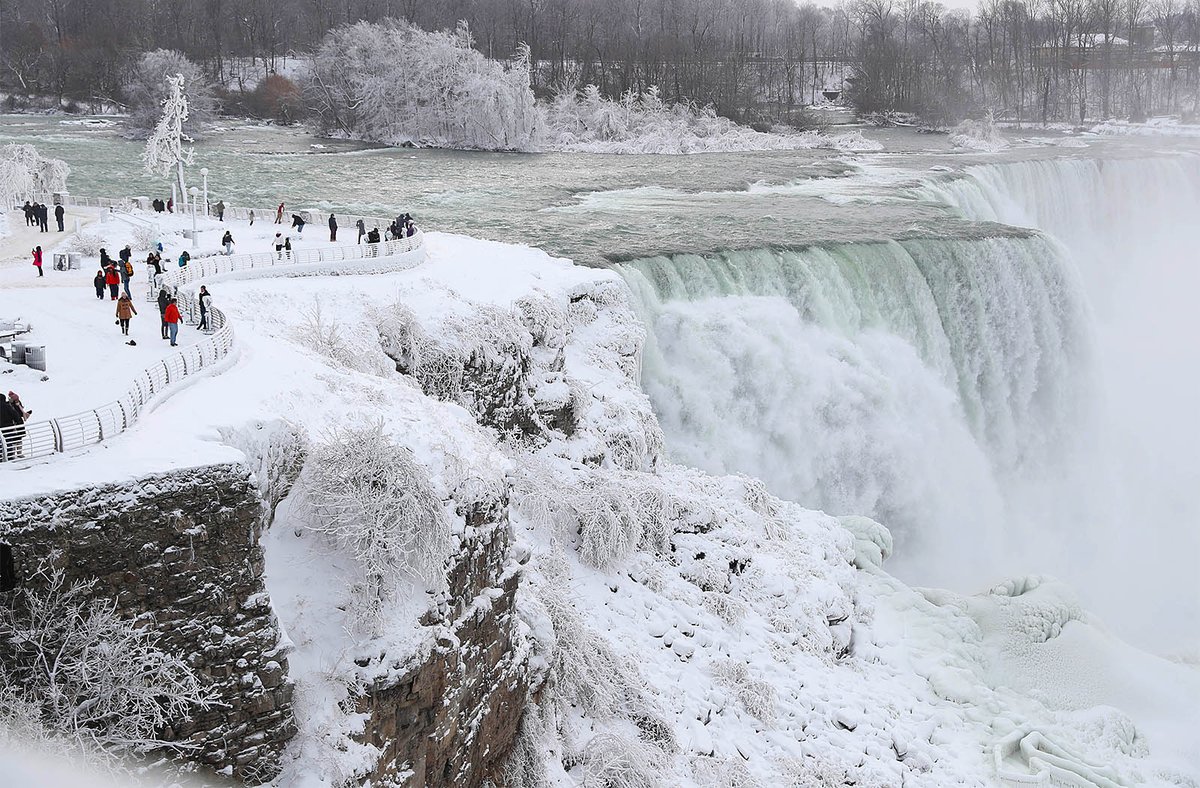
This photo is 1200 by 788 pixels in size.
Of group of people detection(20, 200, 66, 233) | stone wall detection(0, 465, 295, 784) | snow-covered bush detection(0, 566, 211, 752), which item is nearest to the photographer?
snow-covered bush detection(0, 566, 211, 752)

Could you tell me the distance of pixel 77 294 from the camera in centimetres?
2070

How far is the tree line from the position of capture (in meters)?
85.2

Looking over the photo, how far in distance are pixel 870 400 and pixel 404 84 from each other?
166ft

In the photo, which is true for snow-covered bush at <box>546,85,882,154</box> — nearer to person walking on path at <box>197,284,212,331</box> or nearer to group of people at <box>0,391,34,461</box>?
person walking on path at <box>197,284,212,331</box>

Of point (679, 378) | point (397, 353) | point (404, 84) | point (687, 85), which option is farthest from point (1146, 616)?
point (687, 85)

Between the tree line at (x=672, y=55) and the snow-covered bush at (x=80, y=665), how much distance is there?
7583cm

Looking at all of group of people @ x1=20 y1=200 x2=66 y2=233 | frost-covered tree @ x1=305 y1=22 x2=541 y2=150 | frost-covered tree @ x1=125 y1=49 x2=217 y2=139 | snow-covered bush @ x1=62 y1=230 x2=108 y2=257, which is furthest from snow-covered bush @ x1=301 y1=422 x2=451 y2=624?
frost-covered tree @ x1=305 y1=22 x2=541 y2=150

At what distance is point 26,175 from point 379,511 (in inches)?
1003

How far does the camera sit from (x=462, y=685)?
12992mm

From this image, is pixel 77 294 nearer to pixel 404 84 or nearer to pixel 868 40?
pixel 404 84

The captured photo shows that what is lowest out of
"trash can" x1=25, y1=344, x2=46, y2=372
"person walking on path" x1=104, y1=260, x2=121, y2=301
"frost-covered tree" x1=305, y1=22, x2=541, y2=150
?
"trash can" x1=25, y1=344, x2=46, y2=372

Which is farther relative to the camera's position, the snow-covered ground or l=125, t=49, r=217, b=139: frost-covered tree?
l=125, t=49, r=217, b=139: frost-covered tree

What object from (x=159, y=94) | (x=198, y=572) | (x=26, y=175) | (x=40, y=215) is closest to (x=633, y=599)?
(x=198, y=572)

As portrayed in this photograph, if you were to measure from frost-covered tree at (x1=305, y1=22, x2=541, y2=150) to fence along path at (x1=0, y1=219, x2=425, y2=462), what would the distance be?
43.9 m
